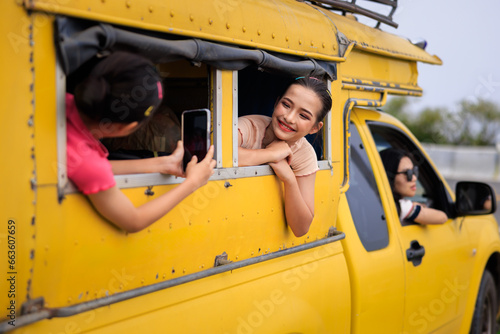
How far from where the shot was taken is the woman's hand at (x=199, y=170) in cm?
211

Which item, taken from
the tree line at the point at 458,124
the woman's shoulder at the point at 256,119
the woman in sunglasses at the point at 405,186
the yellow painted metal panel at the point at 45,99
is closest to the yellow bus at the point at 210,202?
the yellow painted metal panel at the point at 45,99

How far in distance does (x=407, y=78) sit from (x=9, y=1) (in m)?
3.00

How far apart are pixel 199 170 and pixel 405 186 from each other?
86.0 inches

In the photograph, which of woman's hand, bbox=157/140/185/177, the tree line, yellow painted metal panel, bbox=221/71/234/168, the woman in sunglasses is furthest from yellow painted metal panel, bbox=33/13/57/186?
the tree line

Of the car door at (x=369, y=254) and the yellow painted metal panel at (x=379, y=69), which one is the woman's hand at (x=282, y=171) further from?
the yellow painted metal panel at (x=379, y=69)

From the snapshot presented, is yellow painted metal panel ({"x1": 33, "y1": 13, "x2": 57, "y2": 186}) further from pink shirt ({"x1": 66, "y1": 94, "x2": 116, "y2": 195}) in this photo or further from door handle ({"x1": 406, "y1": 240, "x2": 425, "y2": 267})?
door handle ({"x1": 406, "y1": 240, "x2": 425, "y2": 267})

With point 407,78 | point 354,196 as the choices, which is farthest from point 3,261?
point 407,78

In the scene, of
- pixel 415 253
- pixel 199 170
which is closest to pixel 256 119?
pixel 199 170

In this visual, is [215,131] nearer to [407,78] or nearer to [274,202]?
[274,202]

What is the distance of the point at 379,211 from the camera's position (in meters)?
3.61

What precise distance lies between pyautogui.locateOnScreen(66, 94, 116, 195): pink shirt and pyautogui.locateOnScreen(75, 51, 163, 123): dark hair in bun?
47 mm

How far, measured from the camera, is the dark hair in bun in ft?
5.87

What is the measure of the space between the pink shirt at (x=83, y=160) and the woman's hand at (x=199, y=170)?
36 centimetres

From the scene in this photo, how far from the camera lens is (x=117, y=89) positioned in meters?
1.81
